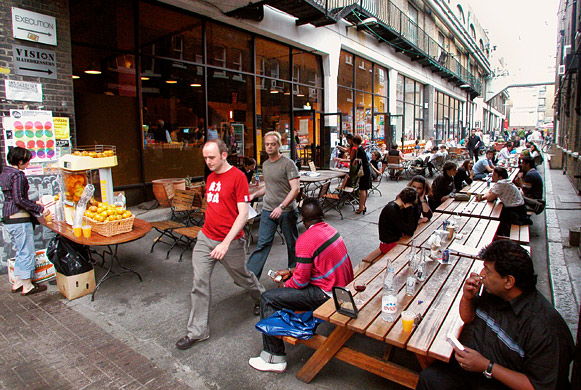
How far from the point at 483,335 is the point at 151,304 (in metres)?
3.49

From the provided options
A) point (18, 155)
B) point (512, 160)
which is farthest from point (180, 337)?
point (512, 160)

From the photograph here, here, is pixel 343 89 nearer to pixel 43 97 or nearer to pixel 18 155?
pixel 43 97

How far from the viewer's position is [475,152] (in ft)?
65.4

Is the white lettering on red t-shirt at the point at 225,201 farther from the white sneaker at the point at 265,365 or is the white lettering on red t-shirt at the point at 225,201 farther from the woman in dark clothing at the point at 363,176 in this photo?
the woman in dark clothing at the point at 363,176

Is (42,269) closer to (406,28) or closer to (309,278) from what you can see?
(309,278)

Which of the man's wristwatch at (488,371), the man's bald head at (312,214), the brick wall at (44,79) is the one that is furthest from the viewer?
the brick wall at (44,79)

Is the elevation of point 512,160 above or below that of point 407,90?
below

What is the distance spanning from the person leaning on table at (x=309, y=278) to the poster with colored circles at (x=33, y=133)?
4623 millimetres

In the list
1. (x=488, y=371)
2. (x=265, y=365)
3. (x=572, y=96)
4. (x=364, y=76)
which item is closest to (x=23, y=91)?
(x=265, y=365)

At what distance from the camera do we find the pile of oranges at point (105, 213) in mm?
4539

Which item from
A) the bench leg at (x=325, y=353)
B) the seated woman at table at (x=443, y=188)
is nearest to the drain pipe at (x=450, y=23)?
the seated woman at table at (x=443, y=188)

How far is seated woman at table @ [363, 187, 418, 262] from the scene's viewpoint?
434cm

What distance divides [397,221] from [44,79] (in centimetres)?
570

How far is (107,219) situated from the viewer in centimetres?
453
